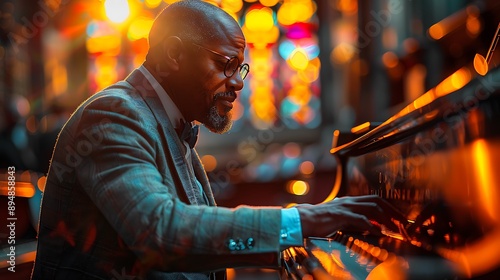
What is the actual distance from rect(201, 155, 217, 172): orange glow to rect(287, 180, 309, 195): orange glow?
2.13 metres

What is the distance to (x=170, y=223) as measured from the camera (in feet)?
4.64

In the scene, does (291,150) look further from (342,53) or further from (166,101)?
(166,101)

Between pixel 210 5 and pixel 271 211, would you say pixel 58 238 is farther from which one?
pixel 210 5

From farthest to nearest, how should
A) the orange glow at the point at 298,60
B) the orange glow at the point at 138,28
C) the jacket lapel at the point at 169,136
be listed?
the orange glow at the point at 138,28
the orange glow at the point at 298,60
the jacket lapel at the point at 169,136

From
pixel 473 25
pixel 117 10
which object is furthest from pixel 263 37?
pixel 473 25

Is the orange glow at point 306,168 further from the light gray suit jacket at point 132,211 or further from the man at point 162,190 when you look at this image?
the light gray suit jacket at point 132,211

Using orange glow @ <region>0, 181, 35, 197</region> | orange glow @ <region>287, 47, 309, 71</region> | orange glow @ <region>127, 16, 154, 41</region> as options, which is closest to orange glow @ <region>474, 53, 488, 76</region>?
orange glow @ <region>0, 181, 35, 197</region>

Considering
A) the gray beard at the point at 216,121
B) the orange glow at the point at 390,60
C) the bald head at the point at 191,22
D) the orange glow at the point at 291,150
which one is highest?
the orange glow at the point at 390,60

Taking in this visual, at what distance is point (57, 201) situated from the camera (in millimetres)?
1824

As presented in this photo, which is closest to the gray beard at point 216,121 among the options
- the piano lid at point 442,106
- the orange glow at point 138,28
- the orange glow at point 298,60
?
the piano lid at point 442,106

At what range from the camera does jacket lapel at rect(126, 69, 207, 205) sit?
187 centimetres

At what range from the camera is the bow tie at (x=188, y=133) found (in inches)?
81.4

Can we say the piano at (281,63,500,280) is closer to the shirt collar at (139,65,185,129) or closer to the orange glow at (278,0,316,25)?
the shirt collar at (139,65,185,129)

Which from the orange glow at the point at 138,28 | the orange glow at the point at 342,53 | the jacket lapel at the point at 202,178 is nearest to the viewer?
the jacket lapel at the point at 202,178
